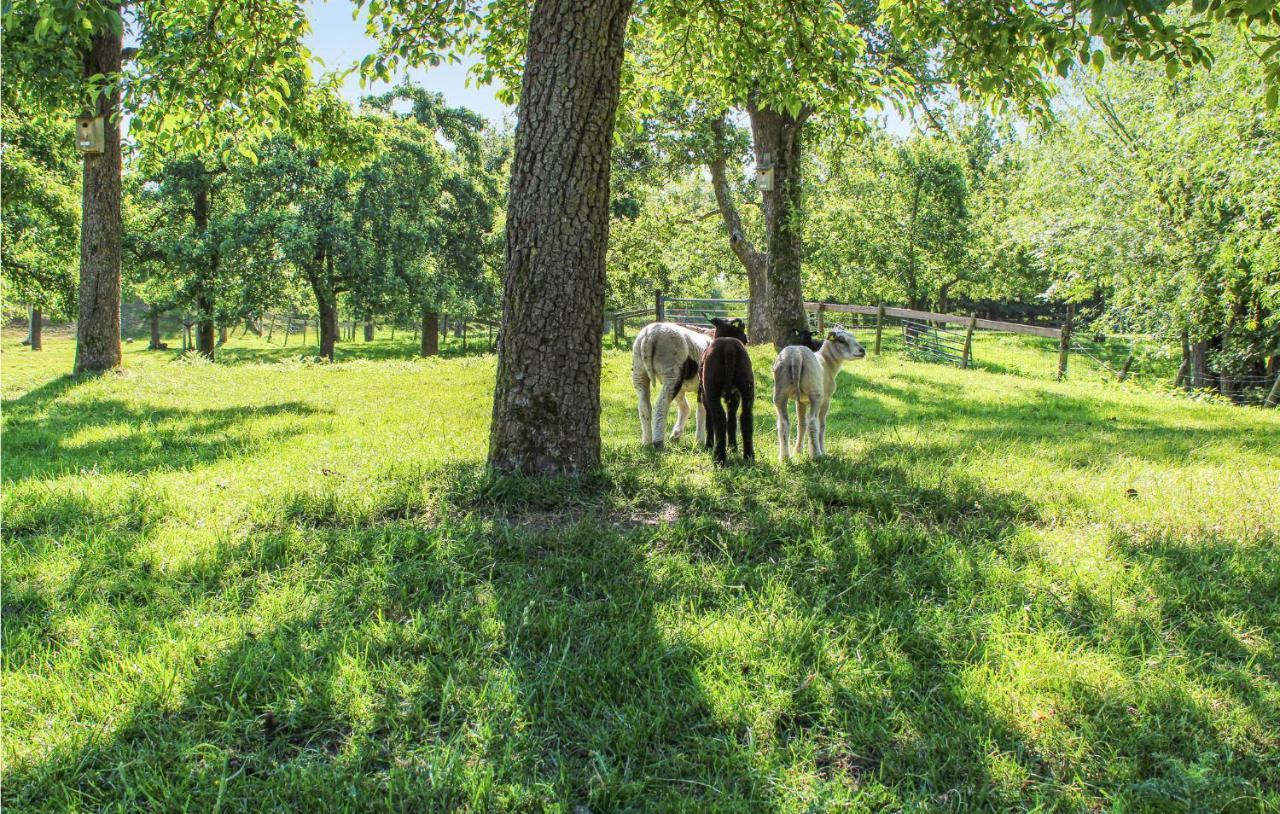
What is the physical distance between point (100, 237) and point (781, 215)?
12.8m

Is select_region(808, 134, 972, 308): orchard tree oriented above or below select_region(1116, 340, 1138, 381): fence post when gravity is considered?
above

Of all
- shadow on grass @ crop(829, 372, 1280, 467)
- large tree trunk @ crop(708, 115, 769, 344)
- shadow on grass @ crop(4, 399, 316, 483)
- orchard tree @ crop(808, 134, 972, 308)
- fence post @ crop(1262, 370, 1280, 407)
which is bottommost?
shadow on grass @ crop(4, 399, 316, 483)

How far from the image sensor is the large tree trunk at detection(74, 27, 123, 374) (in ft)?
36.6

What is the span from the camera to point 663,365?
6.65 m

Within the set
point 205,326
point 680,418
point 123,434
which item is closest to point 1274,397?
point 680,418

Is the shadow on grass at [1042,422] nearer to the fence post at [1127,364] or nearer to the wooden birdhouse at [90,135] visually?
the fence post at [1127,364]

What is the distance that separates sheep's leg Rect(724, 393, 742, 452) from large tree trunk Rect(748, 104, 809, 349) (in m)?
9.00

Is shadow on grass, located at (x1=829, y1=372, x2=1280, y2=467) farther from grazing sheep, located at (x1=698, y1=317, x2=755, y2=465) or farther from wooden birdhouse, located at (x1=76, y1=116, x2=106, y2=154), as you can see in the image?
wooden birdhouse, located at (x1=76, y1=116, x2=106, y2=154)

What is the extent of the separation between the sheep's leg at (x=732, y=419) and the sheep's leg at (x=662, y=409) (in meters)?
0.74

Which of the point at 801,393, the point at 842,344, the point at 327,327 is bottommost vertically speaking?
the point at 801,393

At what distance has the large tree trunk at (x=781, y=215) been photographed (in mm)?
14391

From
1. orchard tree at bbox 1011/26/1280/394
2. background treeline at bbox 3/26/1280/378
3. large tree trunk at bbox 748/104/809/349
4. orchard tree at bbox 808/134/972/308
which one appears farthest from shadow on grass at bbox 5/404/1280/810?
orchard tree at bbox 808/134/972/308

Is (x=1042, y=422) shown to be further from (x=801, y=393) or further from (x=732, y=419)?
(x=732, y=419)

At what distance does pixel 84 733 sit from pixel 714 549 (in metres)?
3.04
